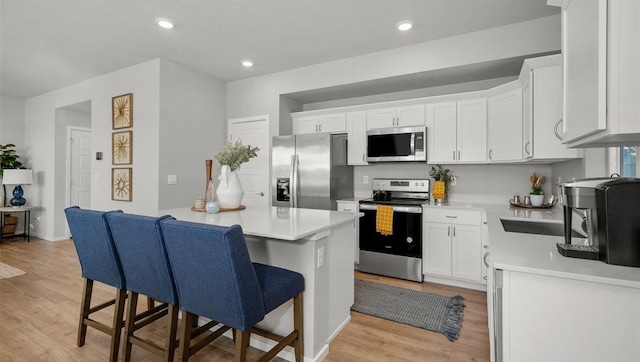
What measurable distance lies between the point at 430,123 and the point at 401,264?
170cm

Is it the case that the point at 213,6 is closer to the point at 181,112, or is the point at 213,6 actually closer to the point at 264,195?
the point at 181,112

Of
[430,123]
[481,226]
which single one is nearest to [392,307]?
[481,226]

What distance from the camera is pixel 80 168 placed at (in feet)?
18.9

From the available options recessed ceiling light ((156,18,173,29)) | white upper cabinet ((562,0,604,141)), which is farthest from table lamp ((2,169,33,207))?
white upper cabinet ((562,0,604,141))

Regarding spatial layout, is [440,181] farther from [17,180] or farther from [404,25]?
[17,180]

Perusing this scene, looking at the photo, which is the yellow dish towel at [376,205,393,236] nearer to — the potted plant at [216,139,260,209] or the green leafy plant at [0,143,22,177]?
the potted plant at [216,139,260,209]

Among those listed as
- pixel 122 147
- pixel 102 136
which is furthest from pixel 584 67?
pixel 102 136

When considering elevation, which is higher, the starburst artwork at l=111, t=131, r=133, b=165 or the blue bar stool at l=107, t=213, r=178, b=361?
the starburst artwork at l=111, t=131, r=133, b=165

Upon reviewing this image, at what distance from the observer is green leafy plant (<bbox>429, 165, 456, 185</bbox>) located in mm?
3672

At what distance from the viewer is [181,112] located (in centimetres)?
402

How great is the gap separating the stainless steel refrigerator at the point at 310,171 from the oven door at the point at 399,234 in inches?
21.2

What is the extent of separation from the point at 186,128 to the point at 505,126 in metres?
3.89

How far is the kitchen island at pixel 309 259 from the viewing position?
186 centimetres

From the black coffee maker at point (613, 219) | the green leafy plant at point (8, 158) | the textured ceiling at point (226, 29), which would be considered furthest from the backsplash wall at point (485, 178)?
the green leafy plant at point (8, 158)
